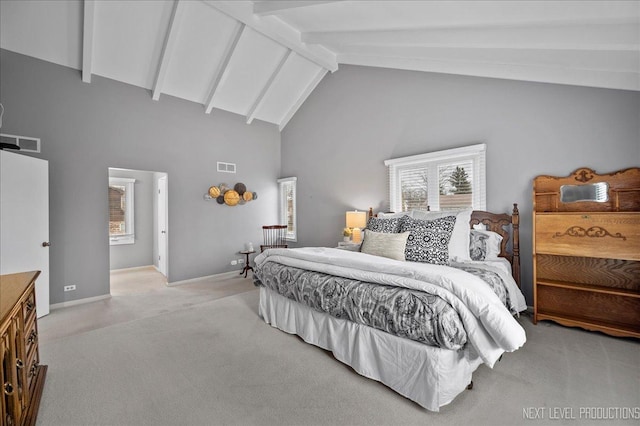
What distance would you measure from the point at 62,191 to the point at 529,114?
608 centimetres

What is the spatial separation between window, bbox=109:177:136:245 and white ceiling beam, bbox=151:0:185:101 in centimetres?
255

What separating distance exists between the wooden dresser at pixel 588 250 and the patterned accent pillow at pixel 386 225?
4.60ft

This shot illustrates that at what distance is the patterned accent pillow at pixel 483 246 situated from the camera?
10.5ft

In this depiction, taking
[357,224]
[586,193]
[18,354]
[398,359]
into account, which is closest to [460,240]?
[586,193]

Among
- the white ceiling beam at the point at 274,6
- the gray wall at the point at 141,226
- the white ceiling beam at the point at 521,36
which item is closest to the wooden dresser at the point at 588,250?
the white ceiling beam at the point at 521,36

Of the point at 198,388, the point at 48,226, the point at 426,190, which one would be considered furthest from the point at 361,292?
the point at 48,226

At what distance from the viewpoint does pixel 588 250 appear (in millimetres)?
2756

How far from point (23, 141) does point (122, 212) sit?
2908 mm

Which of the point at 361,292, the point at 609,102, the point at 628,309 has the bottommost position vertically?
the point at 628,309

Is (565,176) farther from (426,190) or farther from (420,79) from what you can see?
(420,79)

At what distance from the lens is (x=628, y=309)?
281 centimetres

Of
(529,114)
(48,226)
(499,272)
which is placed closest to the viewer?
(499,272)

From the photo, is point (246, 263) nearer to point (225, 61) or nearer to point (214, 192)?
point (214, 192)

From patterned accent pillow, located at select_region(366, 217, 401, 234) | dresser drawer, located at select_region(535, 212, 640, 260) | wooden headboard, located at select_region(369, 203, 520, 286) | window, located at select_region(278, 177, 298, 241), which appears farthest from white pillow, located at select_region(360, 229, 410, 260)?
window, located at select_region(278, 177, 298, 241)
